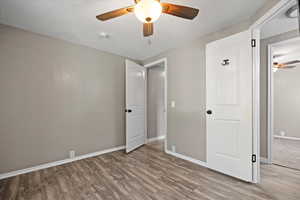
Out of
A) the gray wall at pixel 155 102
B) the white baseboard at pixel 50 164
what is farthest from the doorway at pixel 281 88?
the white baseboard at pixel 50 164

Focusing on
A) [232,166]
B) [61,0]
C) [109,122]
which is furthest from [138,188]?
[61,0]

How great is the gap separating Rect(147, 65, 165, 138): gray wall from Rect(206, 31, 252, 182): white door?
2.04m

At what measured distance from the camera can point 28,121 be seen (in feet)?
7.16

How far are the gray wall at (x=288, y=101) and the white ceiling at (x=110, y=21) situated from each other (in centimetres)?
380

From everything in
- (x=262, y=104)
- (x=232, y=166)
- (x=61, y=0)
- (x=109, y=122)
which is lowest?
(x=232, y=166)

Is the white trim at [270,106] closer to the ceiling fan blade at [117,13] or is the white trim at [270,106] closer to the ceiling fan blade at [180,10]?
the ceiling fan blade at [180,10]

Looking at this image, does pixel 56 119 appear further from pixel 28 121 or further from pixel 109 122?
pixel 109 122

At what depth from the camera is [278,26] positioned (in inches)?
84.6

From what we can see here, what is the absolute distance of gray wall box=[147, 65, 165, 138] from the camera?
405cm

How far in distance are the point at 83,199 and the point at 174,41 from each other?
287 cm

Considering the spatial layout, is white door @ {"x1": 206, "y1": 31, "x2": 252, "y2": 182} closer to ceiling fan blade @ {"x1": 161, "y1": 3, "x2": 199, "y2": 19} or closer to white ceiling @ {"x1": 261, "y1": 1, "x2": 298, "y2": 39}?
white ceiling @ {"x1": 261, "y1": 1, "x2": 298, "y2": 39}

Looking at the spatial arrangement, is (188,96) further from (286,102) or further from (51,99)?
(286,102)

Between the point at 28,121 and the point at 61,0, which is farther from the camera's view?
the point at 28,121

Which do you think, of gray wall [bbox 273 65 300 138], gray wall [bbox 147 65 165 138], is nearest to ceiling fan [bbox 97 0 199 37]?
gray wall [bbox 147 65 165 138]
